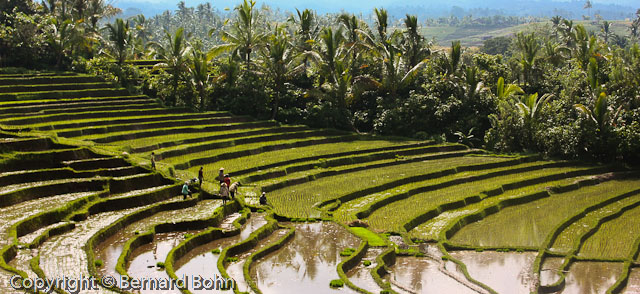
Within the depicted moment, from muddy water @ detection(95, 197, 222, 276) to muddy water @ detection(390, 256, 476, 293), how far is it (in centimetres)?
528

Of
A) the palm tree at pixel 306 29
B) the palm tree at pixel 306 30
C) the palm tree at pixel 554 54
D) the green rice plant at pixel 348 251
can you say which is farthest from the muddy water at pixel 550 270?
the palm tree at pixel 554 54

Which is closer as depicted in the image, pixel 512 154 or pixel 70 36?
pixel 512 154

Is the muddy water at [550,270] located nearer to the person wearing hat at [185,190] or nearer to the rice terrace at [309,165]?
the rice terrace at [309,165]

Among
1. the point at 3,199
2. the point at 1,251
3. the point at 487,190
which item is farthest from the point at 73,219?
the point at 487,190

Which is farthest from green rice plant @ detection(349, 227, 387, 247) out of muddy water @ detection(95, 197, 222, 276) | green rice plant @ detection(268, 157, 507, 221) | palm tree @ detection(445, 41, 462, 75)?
palm tree @ detection(445, 41, 462, 75)

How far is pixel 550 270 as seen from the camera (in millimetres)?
16141

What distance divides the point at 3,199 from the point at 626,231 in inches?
641

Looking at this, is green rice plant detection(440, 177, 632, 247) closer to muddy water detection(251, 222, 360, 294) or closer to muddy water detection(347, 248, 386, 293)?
muddy water detection(251, 222, 360, 294)

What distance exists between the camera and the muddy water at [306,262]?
45.7ft

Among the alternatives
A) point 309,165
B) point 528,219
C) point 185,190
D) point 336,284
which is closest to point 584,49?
point 309,165

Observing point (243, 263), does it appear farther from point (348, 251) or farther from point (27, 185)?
point (27, 185)

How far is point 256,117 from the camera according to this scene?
33.4m

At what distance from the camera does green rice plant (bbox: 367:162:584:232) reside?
20.0 m

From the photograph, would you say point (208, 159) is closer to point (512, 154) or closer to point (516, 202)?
point (516, 202)
